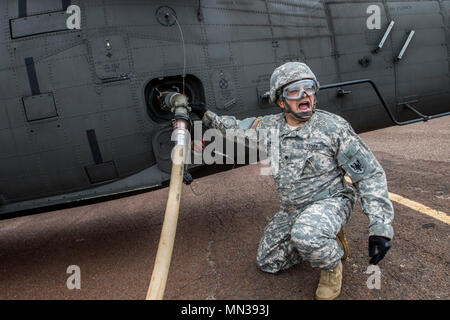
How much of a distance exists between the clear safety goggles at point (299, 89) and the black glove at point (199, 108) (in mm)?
878

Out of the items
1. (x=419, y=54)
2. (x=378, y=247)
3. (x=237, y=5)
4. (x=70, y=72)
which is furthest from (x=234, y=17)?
(x=378, y=247)

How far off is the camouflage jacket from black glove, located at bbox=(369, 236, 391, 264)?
3.8 inches

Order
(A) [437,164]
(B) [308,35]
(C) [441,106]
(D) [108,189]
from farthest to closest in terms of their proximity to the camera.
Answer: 1. (A) [437,164]
2. (C) [441,106]
3. (B) [308,35]
4. (D) [108,189]

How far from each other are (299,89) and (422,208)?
2.30 metres

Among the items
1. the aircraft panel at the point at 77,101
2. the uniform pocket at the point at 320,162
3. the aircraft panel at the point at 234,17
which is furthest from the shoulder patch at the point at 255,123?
the aircraft panel at the point at 77,101

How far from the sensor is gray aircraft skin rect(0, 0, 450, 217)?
3156 mm

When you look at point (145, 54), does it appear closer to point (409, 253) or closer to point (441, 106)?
point (409, 253)

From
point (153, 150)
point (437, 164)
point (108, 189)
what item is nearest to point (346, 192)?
Answer: point (153, 150)

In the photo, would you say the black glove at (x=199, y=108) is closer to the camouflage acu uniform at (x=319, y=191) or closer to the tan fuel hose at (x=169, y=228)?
the tan fuel hose at (x=169, y=228)

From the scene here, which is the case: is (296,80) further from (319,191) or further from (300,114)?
(319,191)

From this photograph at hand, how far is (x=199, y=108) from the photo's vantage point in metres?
3.24

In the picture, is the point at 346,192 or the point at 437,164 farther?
the point at 437,164

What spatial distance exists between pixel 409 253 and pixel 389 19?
2.63 meters
